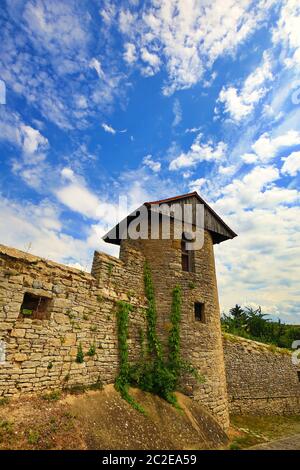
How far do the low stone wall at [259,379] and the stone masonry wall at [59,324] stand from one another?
806cm

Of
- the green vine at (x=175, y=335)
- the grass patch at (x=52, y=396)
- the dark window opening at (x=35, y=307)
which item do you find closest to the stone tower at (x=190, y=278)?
the green vine at (x=175, y=335)

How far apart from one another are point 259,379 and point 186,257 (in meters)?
9.55

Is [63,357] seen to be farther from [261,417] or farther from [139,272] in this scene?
[261,417]

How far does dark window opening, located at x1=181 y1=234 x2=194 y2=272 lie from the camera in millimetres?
11047

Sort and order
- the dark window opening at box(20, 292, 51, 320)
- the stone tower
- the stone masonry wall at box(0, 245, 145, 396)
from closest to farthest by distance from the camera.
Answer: the stone masonry wall at box(0, 245, 145, 396) → the dark window opening at box(20, 292, 51, 320) → the stone tower

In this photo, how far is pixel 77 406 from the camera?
6305mm

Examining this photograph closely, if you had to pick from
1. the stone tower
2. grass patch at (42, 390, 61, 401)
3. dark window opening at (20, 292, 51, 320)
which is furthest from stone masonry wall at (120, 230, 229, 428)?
grass patch at (42, 390, 61, 401)

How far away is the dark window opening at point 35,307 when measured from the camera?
6.82 metres

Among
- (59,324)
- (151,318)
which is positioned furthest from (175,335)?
(59,324)

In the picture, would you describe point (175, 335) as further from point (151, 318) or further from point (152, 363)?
point (152, 363)

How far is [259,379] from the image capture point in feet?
49.9

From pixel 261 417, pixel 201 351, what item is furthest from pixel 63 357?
pixel 261 417

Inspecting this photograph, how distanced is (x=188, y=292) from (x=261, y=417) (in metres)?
9.53

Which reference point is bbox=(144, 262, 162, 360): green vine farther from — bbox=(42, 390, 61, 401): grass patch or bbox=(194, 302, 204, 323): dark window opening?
bbox=(42, 390, 61, 401): grass patch
